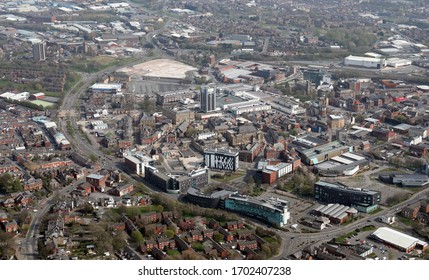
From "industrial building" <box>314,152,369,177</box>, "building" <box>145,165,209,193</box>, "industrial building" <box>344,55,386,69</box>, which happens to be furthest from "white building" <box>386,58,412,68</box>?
"building" <box>145,165,209,193</box>

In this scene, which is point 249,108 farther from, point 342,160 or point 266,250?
point 266,250

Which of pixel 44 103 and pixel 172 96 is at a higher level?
pixel 172 96

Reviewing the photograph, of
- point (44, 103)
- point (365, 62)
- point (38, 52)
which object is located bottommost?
point (44, 103)

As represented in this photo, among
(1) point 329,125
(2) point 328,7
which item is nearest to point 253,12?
(2) point 328,7

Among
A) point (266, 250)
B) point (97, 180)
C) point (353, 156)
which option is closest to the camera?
point (266, 250)

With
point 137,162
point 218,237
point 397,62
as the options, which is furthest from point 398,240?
point 397,62

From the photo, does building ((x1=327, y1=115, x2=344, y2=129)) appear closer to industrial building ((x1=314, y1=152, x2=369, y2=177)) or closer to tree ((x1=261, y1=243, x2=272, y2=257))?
industrial building ((x1=314, y1=152, x2=369, y2=177))
